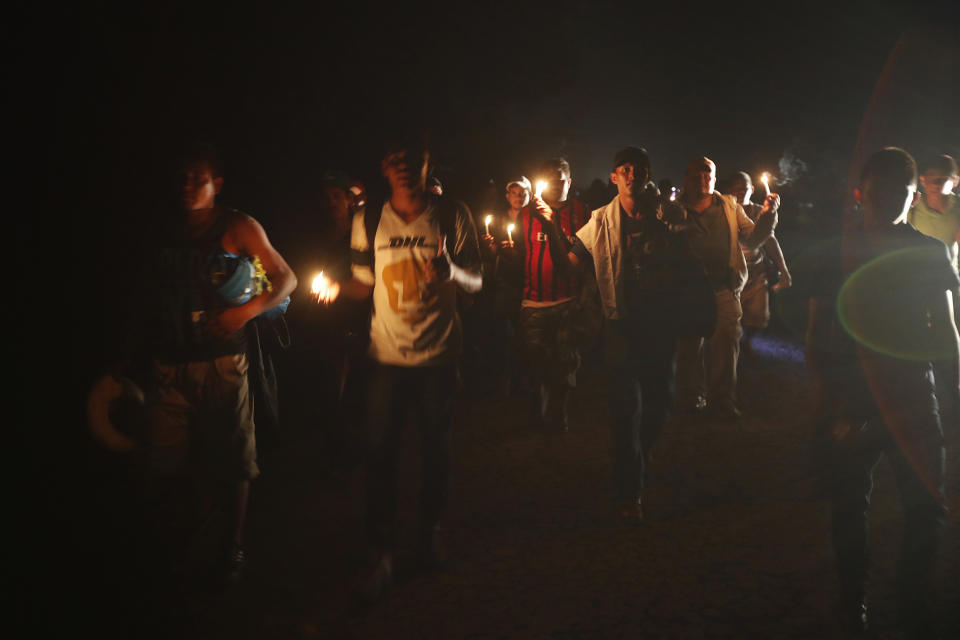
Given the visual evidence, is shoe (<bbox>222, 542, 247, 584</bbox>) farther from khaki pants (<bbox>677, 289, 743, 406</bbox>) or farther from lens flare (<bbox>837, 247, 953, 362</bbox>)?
khaki pants (<bbox>677, 289, 743, 406</bbox>)

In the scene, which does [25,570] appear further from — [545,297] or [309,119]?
[309,119]

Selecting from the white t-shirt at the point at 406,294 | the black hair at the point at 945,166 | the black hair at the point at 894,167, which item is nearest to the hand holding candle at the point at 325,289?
the white t-shirt at the point at 406,294

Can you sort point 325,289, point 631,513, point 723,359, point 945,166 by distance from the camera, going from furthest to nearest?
point 723,359 < point 945,166 < point 631,513 < point 325,289

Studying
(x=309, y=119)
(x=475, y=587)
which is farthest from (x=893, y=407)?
(x=309, y=119)

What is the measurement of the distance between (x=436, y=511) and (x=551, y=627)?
0.99 m

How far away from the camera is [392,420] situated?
13.0ft

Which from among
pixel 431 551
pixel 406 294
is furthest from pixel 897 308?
pixel 431 551

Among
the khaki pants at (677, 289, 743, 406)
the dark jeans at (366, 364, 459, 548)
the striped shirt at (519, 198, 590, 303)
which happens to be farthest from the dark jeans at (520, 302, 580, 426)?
the dark jeans at (366, 364, 459, 548)

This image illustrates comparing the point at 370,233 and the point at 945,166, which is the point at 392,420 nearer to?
the point at 370,233

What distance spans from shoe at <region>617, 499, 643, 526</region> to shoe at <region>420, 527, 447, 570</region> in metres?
1.30

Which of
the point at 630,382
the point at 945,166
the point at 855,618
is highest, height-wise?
the point at 945,166

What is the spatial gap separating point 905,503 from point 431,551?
2393 mm

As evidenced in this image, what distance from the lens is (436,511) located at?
420cm

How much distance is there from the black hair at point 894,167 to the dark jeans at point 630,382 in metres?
1.92
